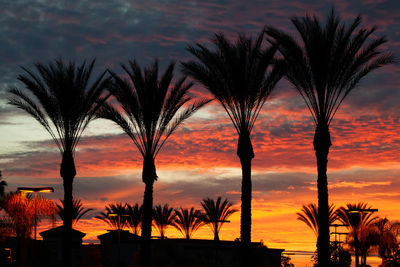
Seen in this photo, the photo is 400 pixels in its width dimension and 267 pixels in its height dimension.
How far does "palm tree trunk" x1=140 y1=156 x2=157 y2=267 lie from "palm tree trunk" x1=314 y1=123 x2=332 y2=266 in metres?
8.39

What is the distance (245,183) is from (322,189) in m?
3.58

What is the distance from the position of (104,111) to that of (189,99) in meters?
4.50

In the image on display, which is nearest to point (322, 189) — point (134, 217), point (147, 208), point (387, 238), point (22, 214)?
point (147, 208)

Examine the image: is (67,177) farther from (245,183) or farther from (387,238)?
(387,238)

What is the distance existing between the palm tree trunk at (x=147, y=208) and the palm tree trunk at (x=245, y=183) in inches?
193

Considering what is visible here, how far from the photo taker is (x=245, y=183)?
2538 centimetres

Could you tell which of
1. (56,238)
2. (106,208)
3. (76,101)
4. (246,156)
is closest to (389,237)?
(246,156)

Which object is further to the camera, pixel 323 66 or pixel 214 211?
pixel 214 211

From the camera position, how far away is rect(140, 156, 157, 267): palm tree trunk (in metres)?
27.0

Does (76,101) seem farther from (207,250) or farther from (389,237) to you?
(389,237)

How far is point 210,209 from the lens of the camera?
196 feet

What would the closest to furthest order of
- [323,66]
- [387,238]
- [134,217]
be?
[323,66] < [387,238] < [134,217]

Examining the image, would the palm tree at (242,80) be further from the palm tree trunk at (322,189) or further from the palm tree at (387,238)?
the palm tree at (387,238)

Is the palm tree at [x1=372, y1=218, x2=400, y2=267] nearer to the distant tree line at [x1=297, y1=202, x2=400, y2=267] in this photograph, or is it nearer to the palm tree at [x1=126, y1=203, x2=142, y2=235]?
the distant tree line at [x1=297, y1=202, x2=400, y2=267]
